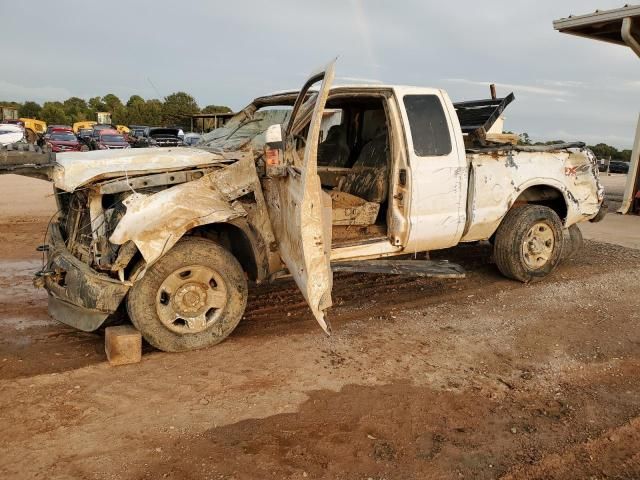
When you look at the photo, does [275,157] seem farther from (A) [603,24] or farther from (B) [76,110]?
(B) [76,110]

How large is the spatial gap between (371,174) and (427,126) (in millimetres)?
807

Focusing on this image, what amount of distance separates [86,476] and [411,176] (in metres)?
3.55

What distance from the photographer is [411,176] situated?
16.4 ft

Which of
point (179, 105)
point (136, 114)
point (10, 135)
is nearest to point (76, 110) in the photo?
point (136, 114)

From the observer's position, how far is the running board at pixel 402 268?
15.8ft

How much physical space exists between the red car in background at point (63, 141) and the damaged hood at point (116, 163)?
70.1ft

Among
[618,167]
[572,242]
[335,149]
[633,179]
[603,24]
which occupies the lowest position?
[572,242]

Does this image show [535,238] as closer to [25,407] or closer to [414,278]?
[414,278]

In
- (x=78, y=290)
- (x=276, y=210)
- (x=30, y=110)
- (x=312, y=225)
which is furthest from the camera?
(x=30, y=110)

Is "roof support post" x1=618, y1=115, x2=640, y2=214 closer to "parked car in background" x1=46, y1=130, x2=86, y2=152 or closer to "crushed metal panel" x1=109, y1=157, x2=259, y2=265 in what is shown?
"crushed metal panel" x1=109, y1=157, x2=259, y2=265

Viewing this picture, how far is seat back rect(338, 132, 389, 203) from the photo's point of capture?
18.2 ft

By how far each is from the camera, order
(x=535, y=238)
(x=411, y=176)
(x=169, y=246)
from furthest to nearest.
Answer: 1. (x=535, y=238)
2. (x=411, y=176)
3. (x=169, y=246)

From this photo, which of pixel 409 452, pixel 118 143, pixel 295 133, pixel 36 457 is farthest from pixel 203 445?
pixel 118 143

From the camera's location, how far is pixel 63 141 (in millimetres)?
24875
